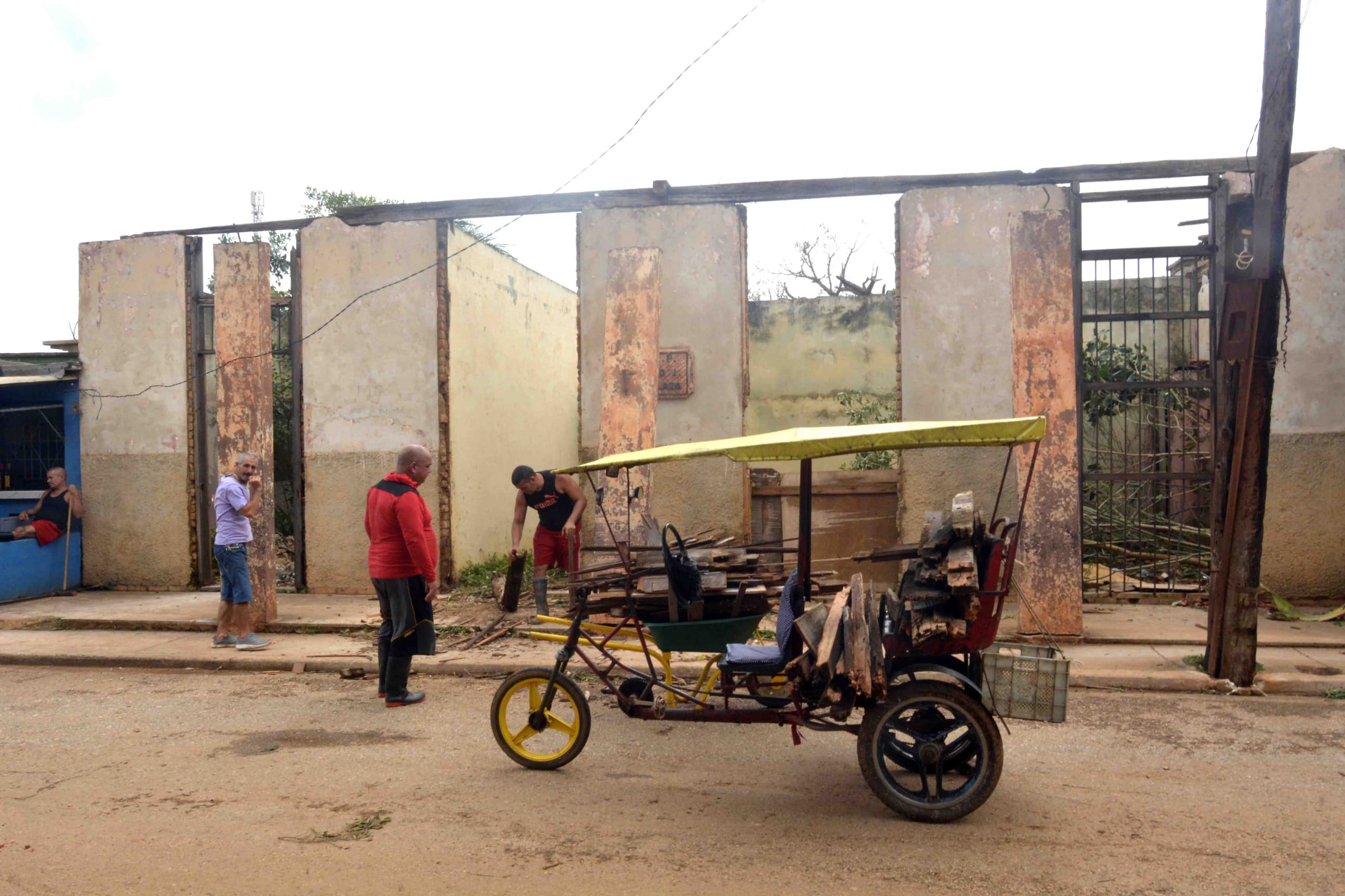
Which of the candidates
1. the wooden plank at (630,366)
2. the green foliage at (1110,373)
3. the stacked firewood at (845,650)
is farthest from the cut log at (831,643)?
the green foliage at (1110,373)

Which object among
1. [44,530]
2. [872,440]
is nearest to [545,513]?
[872,440]

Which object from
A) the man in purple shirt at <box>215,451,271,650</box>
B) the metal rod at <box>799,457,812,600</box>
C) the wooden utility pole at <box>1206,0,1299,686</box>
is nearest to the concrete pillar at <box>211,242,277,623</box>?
the man in purple shirt at <box>215,451,271,650</box>

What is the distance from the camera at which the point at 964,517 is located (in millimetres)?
4523

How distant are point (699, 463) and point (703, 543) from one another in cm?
471

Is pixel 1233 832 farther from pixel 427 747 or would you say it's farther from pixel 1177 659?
pixel 427 747

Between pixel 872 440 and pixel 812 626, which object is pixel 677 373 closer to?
pixel 872 440

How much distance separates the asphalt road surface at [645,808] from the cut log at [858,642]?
0.67m

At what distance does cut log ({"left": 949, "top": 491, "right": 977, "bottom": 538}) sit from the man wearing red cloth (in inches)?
144

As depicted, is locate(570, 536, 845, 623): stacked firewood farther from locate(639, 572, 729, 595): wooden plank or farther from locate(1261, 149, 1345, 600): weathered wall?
locate(1261, 149, 1345, 600): weathered wall

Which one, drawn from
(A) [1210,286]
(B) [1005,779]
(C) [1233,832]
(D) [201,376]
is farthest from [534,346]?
(C) [1233,832]

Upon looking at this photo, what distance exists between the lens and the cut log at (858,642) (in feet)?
14.0

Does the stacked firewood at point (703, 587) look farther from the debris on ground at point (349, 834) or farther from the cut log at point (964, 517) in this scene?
the debris on ground at point (349, 834)

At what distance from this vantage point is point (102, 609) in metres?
10.7

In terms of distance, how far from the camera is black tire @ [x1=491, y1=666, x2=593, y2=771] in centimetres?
520
